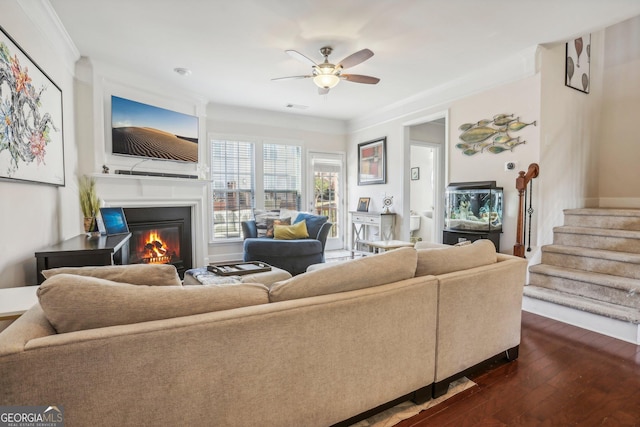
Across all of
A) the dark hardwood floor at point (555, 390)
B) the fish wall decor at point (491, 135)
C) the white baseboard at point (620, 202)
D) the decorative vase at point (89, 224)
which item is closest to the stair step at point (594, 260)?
the dark hardwood floor at point (555, 390)

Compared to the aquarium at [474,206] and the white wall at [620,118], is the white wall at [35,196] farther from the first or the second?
the white wall at [620,118]

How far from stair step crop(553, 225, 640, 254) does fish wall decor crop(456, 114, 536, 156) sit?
3.68 feet

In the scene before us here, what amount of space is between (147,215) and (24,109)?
2.17 metres

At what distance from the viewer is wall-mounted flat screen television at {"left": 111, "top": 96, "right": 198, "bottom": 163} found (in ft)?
12.5

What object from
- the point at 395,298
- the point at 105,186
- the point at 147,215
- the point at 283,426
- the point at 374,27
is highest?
the point at 374,27

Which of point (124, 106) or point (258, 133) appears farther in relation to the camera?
point (258, 133)

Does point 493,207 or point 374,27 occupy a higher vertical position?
point 374,27

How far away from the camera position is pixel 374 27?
2.84 m

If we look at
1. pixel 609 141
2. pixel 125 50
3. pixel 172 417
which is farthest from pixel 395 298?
pixel 609 141

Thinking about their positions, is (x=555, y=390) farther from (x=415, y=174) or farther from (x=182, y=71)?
(x=415, y=174)

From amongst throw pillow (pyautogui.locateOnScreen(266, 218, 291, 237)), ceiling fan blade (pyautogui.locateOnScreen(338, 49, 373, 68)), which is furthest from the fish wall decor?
throw pillow (pyautogui.locateOnScreen(266, 218, 291, 237))

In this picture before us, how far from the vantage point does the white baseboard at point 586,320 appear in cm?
234

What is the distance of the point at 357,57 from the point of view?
2.82 meters

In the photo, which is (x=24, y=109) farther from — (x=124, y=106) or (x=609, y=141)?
(x=609, y=141)
